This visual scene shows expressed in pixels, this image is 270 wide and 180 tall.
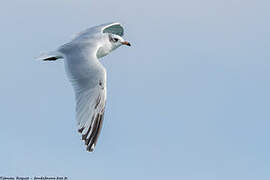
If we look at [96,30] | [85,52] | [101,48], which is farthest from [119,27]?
[85,52]

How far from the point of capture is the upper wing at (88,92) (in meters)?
10.8

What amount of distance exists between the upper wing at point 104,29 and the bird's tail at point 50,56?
1.25m

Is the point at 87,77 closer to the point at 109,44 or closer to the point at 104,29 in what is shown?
the point at 109,44

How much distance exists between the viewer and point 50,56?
1243 cm

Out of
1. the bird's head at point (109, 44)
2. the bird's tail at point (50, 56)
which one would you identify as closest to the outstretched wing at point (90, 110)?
the bird's tail at point (50, 56)

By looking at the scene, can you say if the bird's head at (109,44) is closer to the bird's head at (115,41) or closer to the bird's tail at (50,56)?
the bird's head at (115,41)

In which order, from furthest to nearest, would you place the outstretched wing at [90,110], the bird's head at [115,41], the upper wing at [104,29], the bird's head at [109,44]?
the upper wing at [104,29]
the bird's head at [115,41]
the bird's head at [109,44]
the outstretched wing at [90,110]

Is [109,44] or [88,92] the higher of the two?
[109,44]

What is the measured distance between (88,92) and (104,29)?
412 centimetres

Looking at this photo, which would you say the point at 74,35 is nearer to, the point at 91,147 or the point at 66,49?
the point at 66,49

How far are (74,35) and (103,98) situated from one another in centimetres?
367

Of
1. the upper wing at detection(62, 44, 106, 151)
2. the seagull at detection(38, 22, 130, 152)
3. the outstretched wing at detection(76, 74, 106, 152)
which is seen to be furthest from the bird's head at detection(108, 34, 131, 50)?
the outstretched wing at detection(76, 74, 106, 152)

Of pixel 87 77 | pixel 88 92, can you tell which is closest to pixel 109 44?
pixel 87 77

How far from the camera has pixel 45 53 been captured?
12.6 meters
